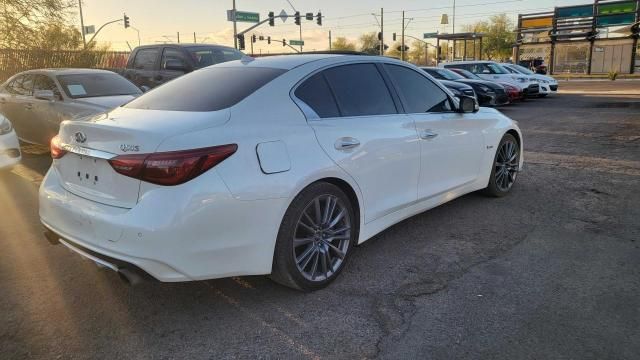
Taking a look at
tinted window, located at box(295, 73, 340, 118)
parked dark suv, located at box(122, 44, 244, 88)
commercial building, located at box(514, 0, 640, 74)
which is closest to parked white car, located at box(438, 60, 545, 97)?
parked dark suv, located at box(122, 44, 244, 88)

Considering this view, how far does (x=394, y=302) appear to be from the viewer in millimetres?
3375

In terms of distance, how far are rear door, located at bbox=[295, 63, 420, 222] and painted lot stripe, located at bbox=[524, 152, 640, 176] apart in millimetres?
4234

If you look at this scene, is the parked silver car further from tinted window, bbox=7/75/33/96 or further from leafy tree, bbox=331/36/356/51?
leafy tree, bbox=331/36/356/51

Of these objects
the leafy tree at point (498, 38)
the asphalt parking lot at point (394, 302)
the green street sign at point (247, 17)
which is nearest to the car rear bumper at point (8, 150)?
the asphalt parking lot at point (394, 302)

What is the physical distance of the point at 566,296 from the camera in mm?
3414

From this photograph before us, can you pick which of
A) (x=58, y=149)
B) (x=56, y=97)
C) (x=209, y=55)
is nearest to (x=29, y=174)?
(x=56, y=97)

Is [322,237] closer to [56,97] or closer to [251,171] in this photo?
[251,171]

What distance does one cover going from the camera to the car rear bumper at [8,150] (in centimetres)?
639

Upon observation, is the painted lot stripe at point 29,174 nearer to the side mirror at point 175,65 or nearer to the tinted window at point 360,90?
the side mirror at point 175,65

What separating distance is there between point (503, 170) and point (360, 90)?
2.54 metres

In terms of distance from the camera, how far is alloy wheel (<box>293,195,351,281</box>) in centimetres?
341

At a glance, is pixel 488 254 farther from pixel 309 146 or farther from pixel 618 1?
pixel 618 1

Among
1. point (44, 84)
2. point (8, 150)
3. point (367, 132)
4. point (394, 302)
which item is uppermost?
point (44, 84)

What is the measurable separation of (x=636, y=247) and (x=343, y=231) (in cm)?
251
